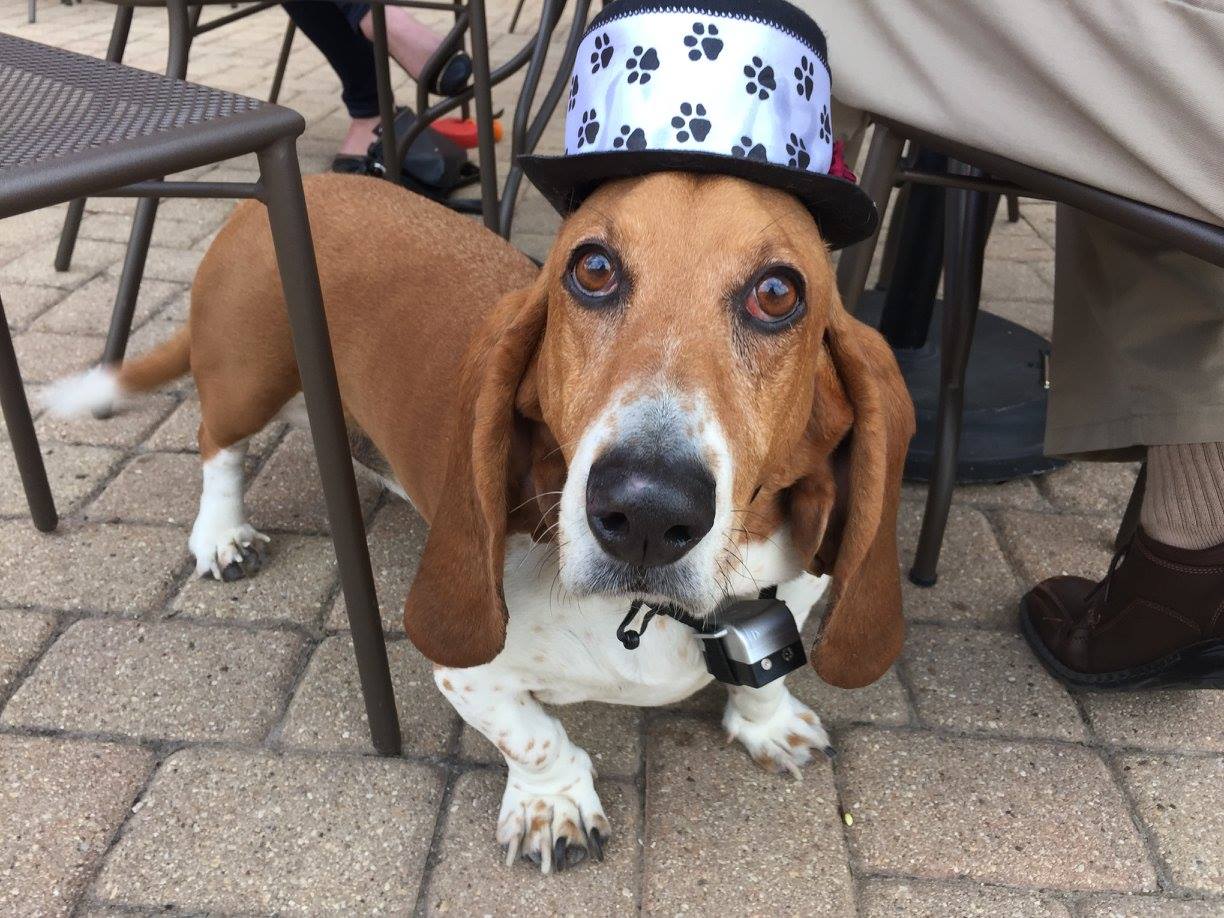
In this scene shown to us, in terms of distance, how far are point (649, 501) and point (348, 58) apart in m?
4.67

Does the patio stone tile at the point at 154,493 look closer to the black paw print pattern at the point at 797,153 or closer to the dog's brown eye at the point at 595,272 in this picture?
the dog's brown eye at the point at 595,272

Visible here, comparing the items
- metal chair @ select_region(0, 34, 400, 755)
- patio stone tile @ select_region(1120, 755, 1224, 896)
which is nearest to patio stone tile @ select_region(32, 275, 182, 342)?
metal chair @ select_region(0, 34, 400, 755)

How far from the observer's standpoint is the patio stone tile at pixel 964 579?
254 cm

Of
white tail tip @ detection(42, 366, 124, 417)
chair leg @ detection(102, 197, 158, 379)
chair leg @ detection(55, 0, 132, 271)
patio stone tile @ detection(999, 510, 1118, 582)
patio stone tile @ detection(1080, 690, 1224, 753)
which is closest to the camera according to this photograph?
patio stone tile @ detection(1080, 690, 1224, 753)

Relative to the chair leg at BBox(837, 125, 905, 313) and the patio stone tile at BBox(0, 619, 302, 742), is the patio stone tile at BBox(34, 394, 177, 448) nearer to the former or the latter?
the patio stone tile at BBox(0, 619, 302, 742)

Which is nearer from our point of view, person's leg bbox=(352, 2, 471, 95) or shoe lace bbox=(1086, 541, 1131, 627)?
shoe lace bbox=(1086, 541, 1131, 627)

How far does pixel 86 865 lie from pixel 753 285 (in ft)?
5.19

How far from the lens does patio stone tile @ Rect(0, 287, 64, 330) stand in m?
3.66

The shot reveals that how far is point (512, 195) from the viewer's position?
3.33m

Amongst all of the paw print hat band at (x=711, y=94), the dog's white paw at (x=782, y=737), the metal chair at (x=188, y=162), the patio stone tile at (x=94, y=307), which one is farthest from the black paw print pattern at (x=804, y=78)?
the patio stone tile at (x=94, y=307)

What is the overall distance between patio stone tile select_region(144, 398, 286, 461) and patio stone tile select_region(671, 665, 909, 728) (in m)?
1.60

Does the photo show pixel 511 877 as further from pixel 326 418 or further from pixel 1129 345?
pixel 1129 345

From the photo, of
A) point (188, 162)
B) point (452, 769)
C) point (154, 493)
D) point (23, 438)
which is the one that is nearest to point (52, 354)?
point (154, 493)

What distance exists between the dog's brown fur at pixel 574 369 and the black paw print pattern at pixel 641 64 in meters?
0.15
